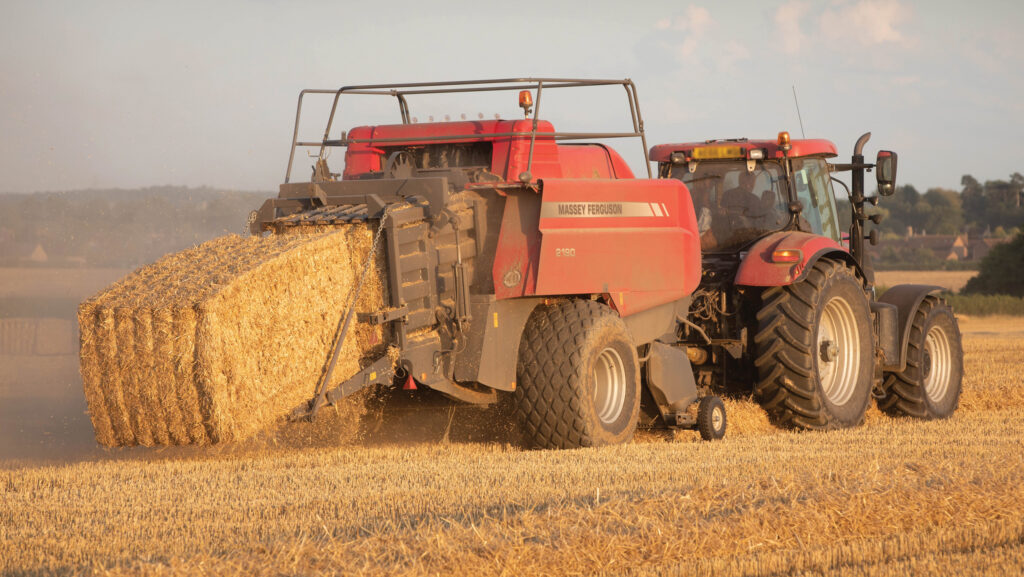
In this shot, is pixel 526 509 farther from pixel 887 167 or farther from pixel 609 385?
pixel 887 167

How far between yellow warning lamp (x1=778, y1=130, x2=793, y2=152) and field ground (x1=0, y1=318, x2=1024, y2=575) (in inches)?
99.6

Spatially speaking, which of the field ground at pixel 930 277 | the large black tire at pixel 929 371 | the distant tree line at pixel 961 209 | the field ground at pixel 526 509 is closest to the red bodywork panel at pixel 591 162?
the field ground at pixel 526 509

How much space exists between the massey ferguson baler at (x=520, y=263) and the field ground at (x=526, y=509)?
0.47 metres

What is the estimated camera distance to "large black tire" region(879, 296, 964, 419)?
10773mm

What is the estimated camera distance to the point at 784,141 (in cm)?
980

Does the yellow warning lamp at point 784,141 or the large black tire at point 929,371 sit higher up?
the yellow warning lamp at point 784,141

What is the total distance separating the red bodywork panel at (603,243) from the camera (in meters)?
8.00

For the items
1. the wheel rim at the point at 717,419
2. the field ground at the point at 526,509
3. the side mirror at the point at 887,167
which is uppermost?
the side mirror at the point at 887,167

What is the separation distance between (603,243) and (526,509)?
10.4ft

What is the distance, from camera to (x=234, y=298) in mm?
6438

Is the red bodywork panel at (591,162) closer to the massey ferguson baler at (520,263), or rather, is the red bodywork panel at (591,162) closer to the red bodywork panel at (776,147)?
the massey ferguson baler at (520,263)

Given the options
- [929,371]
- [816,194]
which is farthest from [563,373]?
[929,371]

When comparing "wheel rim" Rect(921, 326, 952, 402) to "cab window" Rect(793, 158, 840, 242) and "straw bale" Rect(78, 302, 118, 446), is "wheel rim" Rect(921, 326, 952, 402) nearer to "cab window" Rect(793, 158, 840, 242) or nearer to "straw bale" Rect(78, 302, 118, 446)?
"cab window" Rect(793, 158, 840, 242)

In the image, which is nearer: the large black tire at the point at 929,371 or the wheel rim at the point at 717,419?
the wheel rim at the point at 717,419
